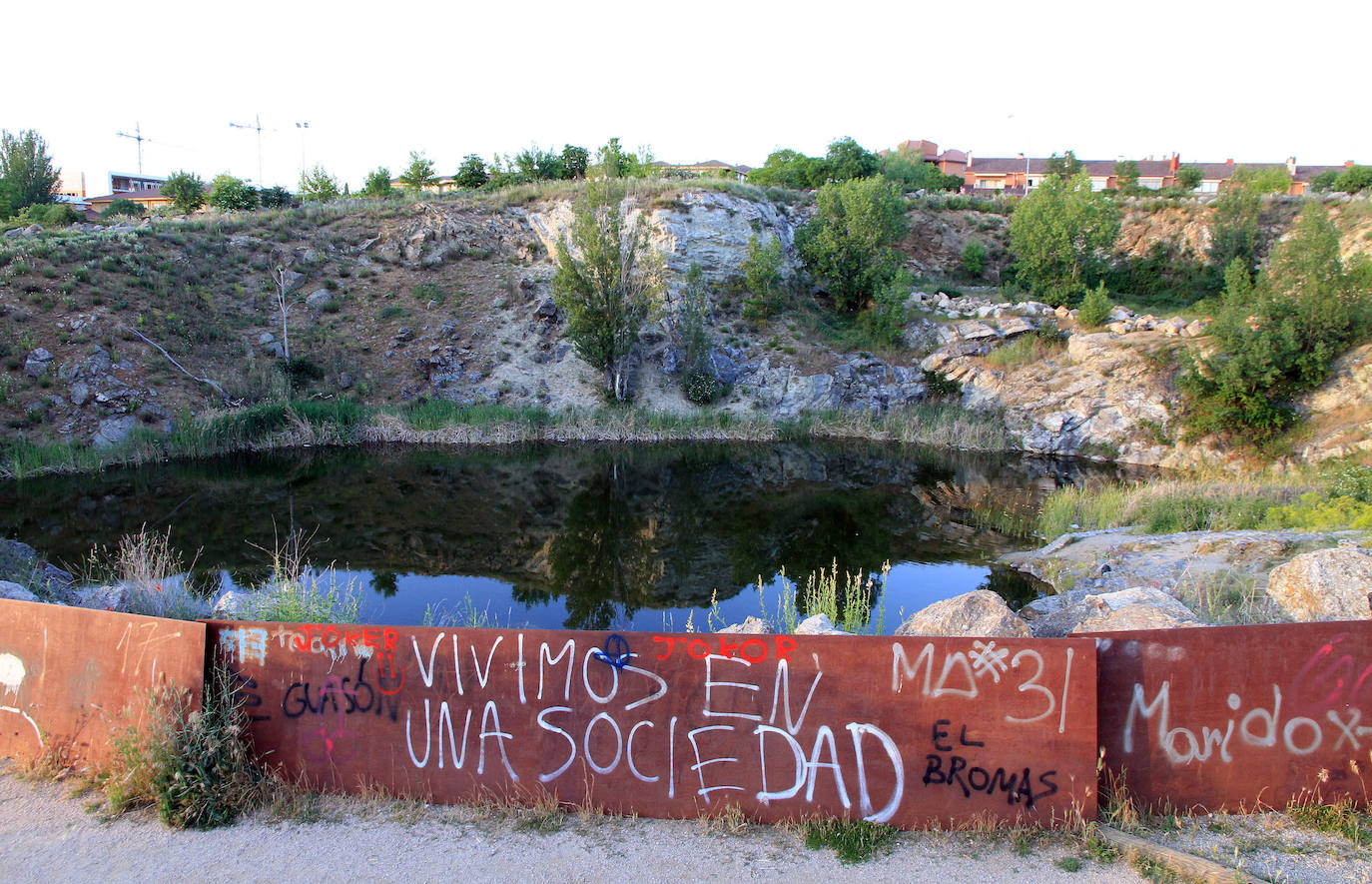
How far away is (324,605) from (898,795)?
6480mm

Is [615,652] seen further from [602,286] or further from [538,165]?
[538,165]

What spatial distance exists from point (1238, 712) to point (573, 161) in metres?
45.0

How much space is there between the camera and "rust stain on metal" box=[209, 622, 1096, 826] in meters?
4.48

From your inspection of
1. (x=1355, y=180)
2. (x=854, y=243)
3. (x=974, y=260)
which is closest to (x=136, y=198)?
(x=854, y=243)

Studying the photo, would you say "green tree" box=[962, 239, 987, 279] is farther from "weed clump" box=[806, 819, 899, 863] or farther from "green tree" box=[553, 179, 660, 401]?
"weed clump" box=[806, 819, 899, 863]

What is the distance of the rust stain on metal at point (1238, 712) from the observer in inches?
180

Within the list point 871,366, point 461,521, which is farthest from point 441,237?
point 461,521

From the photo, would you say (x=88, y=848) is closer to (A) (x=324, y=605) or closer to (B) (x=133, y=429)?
(A) (x=324, y=605)

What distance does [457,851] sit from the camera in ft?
14.4

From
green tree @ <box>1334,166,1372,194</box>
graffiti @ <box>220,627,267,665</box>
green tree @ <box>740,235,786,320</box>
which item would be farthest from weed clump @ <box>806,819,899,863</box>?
green tree @ <box>1334,166,1372,194</box>

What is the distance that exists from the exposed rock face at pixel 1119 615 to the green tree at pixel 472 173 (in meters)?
44.4

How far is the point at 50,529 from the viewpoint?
48.5 ft

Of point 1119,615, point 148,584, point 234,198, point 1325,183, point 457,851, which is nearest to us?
point 457,851

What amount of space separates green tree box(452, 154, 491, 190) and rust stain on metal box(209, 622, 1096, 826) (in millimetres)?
44761
